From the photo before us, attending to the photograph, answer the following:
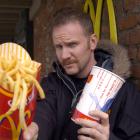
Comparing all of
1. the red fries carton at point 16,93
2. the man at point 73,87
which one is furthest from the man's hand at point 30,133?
the man at point 73,87

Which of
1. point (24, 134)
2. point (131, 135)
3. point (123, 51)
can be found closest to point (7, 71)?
point (24, 134)

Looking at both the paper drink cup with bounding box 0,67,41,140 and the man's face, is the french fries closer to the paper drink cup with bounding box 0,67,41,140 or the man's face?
the paper drink cup with bounding box 0,67,41,140

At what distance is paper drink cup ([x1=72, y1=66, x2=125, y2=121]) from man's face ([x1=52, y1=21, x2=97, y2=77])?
0.38 meters

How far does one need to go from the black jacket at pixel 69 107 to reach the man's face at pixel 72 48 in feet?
0.23

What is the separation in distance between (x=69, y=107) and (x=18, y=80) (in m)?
0.80

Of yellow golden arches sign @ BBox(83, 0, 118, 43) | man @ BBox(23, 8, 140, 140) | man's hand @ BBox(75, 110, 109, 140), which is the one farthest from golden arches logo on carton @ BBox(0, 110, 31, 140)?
yellow golden arches sign @ BBox(83, 0, 118, 43)

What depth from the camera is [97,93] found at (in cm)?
154

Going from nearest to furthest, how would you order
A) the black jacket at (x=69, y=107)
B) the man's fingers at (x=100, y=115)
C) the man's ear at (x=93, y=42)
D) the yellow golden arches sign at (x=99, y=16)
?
1. the man's fingers at (x=100, y=115)
2. the black jacket at (x=69, y=107)
3. the man's ear at (x=93, y=42)
4. the yellow golden arches sign at (x=99, y=16)

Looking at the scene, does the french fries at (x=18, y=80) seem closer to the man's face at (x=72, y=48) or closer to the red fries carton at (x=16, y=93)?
the red fries carton at (x=16, y=93)

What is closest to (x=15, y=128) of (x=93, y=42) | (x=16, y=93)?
(x=16, y=93)

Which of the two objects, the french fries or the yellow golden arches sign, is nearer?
the french fries

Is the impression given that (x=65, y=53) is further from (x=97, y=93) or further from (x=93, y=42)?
(x=97, y=93)

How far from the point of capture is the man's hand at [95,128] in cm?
149

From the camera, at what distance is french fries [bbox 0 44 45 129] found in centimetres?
124
